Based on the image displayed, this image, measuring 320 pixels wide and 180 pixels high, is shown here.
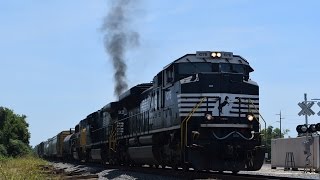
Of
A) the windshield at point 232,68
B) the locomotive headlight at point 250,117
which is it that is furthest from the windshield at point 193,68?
the locomotive headlight at point 250,117

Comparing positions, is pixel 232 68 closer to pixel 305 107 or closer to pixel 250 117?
pixel 250 117

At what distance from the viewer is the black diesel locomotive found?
15.1 meters

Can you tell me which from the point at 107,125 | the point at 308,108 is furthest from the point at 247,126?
the point at 107,125

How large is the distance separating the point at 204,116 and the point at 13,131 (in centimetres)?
5928

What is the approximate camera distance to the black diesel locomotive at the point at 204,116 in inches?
595

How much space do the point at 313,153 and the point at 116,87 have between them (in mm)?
16058

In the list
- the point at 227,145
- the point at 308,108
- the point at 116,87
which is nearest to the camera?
the point at 227,145

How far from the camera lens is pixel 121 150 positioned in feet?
82.2

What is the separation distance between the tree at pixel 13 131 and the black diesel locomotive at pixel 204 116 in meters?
47.9

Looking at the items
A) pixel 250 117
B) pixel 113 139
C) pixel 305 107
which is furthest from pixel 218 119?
pixel 113 139

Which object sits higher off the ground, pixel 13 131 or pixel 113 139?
pixel 13 131

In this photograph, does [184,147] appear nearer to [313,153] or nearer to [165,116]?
[165,116]

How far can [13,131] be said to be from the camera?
7062cm

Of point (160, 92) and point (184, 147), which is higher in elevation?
point (160, 92)
